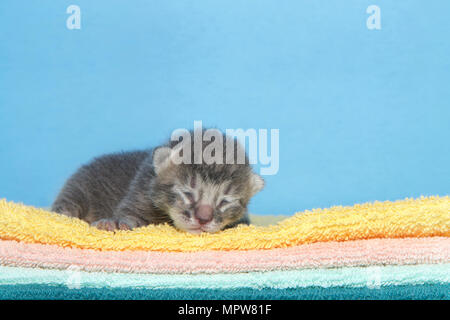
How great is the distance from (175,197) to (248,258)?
741mm

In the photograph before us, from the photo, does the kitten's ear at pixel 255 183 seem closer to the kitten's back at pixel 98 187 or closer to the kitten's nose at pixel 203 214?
the kitten's nose at pixel 203 214

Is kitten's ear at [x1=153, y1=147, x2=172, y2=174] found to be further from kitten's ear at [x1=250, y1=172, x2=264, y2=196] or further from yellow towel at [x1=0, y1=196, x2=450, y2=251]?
yellow towel at [x1=0, y1=196, x2=450, y2=251]

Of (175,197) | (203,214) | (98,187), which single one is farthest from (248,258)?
(98,187)

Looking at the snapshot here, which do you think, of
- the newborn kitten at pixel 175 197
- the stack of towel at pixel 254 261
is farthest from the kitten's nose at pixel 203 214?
the stack of towel at pixel 254 261

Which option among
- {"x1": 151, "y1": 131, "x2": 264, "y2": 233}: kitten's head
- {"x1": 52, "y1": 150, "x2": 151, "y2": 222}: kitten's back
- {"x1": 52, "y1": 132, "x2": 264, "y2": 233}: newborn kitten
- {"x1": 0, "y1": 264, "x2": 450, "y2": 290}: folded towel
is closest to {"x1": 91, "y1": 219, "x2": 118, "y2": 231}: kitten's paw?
{"x1": 52, "y1": 132, "x2": 264, "y2": 233}: newborn kitten

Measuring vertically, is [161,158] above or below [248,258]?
above

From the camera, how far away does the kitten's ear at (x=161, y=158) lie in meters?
2.21

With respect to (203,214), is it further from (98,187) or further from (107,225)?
(98,187)

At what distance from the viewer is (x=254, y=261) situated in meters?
1.39

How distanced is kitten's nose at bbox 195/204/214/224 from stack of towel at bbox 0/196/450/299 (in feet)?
1.31

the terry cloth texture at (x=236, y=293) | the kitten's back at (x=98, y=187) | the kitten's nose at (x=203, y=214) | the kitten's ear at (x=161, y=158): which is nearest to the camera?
the terry cloth texture at (x=236, y=293)

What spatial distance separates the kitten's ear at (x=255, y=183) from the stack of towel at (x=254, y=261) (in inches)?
28.6
